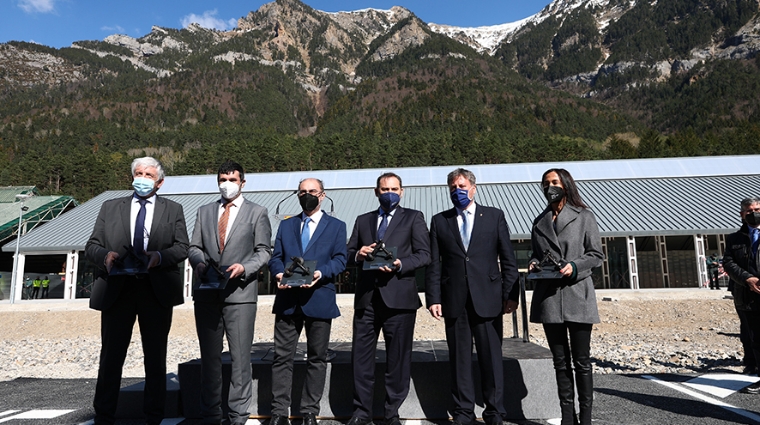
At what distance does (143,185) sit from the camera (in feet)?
12.7

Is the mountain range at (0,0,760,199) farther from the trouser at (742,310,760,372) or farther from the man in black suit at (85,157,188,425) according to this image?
the man in black suit at (85,157,188,425)

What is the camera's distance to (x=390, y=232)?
4.16 metres

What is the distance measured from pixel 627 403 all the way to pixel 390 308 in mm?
2640

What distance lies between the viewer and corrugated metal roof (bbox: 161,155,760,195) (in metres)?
27.1

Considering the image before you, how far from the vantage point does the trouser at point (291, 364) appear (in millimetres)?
3836

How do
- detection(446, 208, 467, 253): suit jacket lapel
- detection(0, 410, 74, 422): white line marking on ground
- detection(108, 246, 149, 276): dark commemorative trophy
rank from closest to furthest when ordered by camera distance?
detection(108, 246, 149, 276): dark commemorative trophy → detection(446, 208, 467, 253): suit jacket lapel → detection(0, 410, 74, 422): white line marking on ground

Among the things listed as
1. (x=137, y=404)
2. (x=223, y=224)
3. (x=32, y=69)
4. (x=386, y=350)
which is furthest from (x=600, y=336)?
(x=32, y=69)

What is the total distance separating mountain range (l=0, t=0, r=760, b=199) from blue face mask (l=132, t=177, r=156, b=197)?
192ft

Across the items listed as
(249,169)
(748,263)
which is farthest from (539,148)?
(748,263)

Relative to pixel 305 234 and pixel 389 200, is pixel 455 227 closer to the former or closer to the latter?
pixel 389 200

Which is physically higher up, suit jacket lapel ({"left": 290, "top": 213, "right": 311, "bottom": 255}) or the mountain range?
the mountain range

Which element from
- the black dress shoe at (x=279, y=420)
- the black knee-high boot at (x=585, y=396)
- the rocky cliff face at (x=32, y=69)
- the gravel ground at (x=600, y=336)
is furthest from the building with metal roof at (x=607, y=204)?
the rocky cliff face at (x=32, y=69)

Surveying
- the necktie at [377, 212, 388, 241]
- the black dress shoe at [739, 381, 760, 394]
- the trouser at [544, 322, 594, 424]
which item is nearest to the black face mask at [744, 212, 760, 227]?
the black dress shoe at [739, 381, 760, 394]

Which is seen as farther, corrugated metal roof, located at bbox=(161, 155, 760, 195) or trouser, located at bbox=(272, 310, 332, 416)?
corrugated metal roof, located at bbox=(161, 155, 760, 195)
